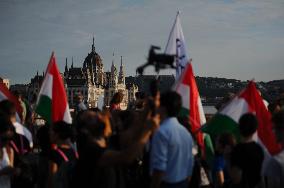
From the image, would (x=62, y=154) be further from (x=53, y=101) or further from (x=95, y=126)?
(x=53, y=101)

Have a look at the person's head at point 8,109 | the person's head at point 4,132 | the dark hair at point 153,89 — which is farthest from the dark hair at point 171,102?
the person's head at point 8,109

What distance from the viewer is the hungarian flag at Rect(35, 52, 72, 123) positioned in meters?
8.63

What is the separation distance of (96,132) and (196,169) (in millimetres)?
2126

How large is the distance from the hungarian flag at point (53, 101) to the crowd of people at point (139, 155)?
4.84 ft

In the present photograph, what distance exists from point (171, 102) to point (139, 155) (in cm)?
83

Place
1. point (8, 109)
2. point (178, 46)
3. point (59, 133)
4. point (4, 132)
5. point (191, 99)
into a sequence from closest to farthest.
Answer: point (4, 132), point (59, 133), point (8, 109), point (191, 99), point (178, 46)

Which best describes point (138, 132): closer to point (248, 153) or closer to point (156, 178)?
point (156, 178)

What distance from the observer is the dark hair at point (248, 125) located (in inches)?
216

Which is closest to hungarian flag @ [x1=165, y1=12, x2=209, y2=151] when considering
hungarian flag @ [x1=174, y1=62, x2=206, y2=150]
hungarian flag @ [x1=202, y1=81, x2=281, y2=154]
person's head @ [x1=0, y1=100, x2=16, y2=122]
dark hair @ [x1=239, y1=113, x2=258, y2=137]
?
hungarian flag @ [x1=174, y1=62, x2=206, y2=150]

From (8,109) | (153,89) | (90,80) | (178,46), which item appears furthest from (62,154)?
(90,80)

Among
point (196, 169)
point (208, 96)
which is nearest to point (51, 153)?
point (196, 169)

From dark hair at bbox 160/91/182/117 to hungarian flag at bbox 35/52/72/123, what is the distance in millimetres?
3753

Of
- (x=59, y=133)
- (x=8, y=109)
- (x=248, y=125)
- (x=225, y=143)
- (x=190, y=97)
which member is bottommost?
(x=225, y=143)

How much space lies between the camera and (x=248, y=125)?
5.52m
